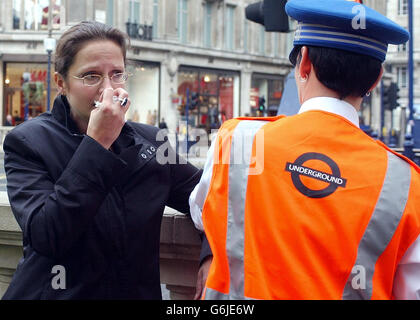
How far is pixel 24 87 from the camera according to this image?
1273 inches

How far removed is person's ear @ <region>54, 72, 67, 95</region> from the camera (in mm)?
2211

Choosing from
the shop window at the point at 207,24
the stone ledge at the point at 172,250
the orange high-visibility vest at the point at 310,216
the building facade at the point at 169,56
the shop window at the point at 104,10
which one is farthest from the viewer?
the shop window at the point at 207,24

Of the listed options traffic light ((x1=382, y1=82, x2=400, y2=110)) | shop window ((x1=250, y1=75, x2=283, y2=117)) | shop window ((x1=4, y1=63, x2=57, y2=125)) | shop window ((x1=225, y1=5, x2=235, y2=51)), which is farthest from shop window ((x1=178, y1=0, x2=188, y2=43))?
traffic light ((x1=382, y1=82, x2=400, y2=110))

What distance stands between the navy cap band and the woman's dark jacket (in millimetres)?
698

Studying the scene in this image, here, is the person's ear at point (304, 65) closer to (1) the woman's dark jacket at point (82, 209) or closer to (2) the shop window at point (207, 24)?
(1) the woman's dark jacket at point (82, 209)

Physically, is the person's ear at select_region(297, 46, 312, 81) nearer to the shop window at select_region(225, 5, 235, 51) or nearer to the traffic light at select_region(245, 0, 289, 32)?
the traffic light at select_region(245, 0, 289, 32)

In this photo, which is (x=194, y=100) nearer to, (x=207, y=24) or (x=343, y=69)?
(x=207, y=24)

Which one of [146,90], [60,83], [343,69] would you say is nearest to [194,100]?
[146,90]

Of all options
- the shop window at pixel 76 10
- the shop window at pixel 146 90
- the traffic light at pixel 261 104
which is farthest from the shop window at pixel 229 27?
the shop window at pixel 76 10

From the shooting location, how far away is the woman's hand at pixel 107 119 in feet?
6.18

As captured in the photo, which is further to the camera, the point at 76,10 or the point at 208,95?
the point at 208,95

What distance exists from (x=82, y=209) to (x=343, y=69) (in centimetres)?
86

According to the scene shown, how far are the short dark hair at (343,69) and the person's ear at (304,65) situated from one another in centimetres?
1
